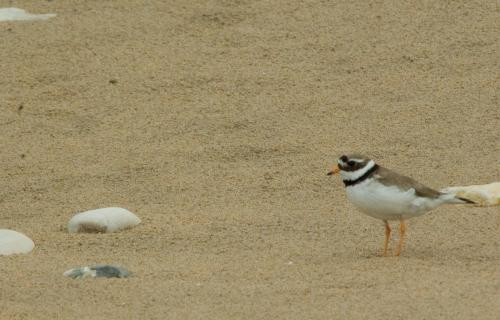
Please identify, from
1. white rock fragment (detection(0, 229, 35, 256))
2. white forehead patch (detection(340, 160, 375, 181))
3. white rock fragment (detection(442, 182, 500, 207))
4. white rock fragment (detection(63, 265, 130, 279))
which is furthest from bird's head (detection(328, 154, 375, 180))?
white rock fragment (detection(0, 229, 35, 256))

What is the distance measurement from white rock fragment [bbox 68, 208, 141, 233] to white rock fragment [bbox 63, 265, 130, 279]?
0.85m

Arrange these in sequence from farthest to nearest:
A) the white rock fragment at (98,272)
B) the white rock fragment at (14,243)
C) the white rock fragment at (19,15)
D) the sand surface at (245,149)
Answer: the white rock fragment at (19,15), the white rock fragment at (14,243), the white rock fragment at (98,272), the sand surface at (245,149)

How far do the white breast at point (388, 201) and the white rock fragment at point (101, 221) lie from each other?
148cm

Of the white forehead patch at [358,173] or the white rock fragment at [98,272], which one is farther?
the white forehead patch at [358,173]

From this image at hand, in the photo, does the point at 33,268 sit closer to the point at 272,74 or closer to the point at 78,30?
the point at 272,74

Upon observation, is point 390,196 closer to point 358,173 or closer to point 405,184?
point 405,184

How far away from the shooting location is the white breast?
5.73 m

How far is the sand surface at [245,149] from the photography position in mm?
5410

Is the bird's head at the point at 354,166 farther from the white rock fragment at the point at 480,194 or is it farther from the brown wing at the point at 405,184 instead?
the white rock fragment at the point at 480,194

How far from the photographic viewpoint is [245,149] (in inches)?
310

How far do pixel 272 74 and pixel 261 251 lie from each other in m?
2.88

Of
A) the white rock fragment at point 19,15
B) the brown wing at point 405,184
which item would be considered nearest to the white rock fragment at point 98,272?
the brown wing at point 405,184

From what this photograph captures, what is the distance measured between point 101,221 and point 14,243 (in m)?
0.57

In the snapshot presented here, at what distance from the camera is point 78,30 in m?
9.59
